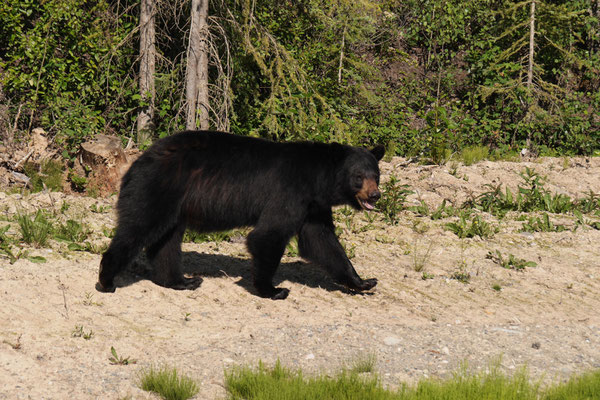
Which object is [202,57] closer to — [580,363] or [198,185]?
[198,185]

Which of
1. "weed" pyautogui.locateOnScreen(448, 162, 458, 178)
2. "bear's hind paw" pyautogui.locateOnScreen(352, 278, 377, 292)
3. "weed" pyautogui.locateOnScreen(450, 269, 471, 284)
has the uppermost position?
"weed" pyautogui.locateOnScreen(448, 162, 458, 178)

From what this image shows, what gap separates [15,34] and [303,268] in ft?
19.5

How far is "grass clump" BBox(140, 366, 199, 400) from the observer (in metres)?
4.28

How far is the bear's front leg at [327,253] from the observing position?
6629mm

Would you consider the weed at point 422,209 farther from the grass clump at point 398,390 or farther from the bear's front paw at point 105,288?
the grass clump at point 398,390

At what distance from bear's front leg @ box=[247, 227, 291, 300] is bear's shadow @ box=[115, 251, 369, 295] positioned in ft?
1.01

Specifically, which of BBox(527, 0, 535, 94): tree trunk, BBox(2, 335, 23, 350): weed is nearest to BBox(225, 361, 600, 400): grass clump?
BBox(2, 335, 23, 350): weed

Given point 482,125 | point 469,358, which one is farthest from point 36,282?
point 482,125

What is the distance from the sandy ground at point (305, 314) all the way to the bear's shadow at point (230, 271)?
2 cm

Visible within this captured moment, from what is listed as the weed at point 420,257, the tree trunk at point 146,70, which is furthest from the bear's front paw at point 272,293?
the tree trunk at point 146,70

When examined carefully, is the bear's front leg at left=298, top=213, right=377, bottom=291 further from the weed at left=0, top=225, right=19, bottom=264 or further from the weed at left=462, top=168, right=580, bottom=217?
the weed at left=462, top=168, right=580, bottom=217

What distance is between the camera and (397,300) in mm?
6566

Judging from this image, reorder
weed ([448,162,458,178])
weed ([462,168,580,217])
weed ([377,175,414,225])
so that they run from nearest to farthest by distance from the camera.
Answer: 1. weed ([377,175,414,225])
2. weed ([462,168,580,217])
3. weed ([448,162,458,178])

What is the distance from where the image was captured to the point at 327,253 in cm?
666
